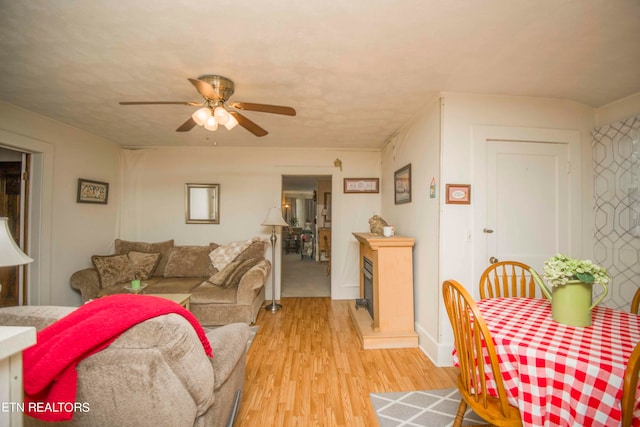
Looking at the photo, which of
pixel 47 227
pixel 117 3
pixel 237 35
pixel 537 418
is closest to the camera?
pixel 537 418

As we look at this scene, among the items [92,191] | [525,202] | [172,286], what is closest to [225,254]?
[172,286]

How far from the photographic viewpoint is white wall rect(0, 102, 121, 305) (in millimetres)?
2846

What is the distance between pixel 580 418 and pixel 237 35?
2.34 m

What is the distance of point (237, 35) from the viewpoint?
163 cm

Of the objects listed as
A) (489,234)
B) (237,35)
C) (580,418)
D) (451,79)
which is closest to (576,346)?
(580,418)

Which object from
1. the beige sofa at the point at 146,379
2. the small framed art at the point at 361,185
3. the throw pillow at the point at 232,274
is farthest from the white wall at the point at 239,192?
the beige sofa at the point at 146,379

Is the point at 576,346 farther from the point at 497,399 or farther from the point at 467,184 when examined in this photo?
the point at 467,184

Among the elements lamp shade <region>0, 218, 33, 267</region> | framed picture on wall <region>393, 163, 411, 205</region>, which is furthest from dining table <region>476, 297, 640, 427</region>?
lamp shade <region>0, 218, 33, 267</region>

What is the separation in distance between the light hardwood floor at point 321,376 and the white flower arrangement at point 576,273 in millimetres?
1264

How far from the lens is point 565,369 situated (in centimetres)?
102

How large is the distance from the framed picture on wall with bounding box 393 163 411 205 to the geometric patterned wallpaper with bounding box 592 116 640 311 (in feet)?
5.29

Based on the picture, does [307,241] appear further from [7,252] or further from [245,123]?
[7,252]

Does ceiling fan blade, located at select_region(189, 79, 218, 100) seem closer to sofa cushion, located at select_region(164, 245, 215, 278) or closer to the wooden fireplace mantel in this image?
the wooden fireplace mantel

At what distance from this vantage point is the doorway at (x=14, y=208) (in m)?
2.93
